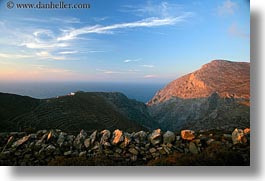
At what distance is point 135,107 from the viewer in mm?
13703

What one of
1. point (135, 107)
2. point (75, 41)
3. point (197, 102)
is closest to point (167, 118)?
point (197, 102)

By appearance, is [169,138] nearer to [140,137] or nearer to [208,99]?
[140,137]

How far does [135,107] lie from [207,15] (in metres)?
5.80

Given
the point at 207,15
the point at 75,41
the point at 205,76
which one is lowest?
the point at 205,76

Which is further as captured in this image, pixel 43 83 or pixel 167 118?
pixel 167 118

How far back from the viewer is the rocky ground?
8.00 metres

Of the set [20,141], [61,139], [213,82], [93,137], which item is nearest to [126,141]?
[93,137]

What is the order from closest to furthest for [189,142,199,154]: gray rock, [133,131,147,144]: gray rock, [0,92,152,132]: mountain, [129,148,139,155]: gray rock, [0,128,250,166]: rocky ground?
1. [0,128,250,166]: rocky ground
2. [189,142,199,154]: gray rock
3. [129,148,139,155]: gray rock
4. [133,131,147,144]: gray rock
5. [0,92,152,132]: mountain

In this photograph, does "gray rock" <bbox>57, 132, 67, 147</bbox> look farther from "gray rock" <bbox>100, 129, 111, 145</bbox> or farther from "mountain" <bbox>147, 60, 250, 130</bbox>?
"mountain" <bbox>147, 60, 250, 130</bbox>

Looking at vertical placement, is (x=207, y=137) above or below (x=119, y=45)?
below

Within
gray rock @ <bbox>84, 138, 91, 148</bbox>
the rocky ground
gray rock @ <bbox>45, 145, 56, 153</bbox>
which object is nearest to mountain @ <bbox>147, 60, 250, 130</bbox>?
the rocky ground

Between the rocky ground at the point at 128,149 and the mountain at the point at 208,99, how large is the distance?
77 centimetres

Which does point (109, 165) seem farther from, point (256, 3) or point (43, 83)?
point (256, 3)

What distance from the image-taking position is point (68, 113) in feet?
38.0
